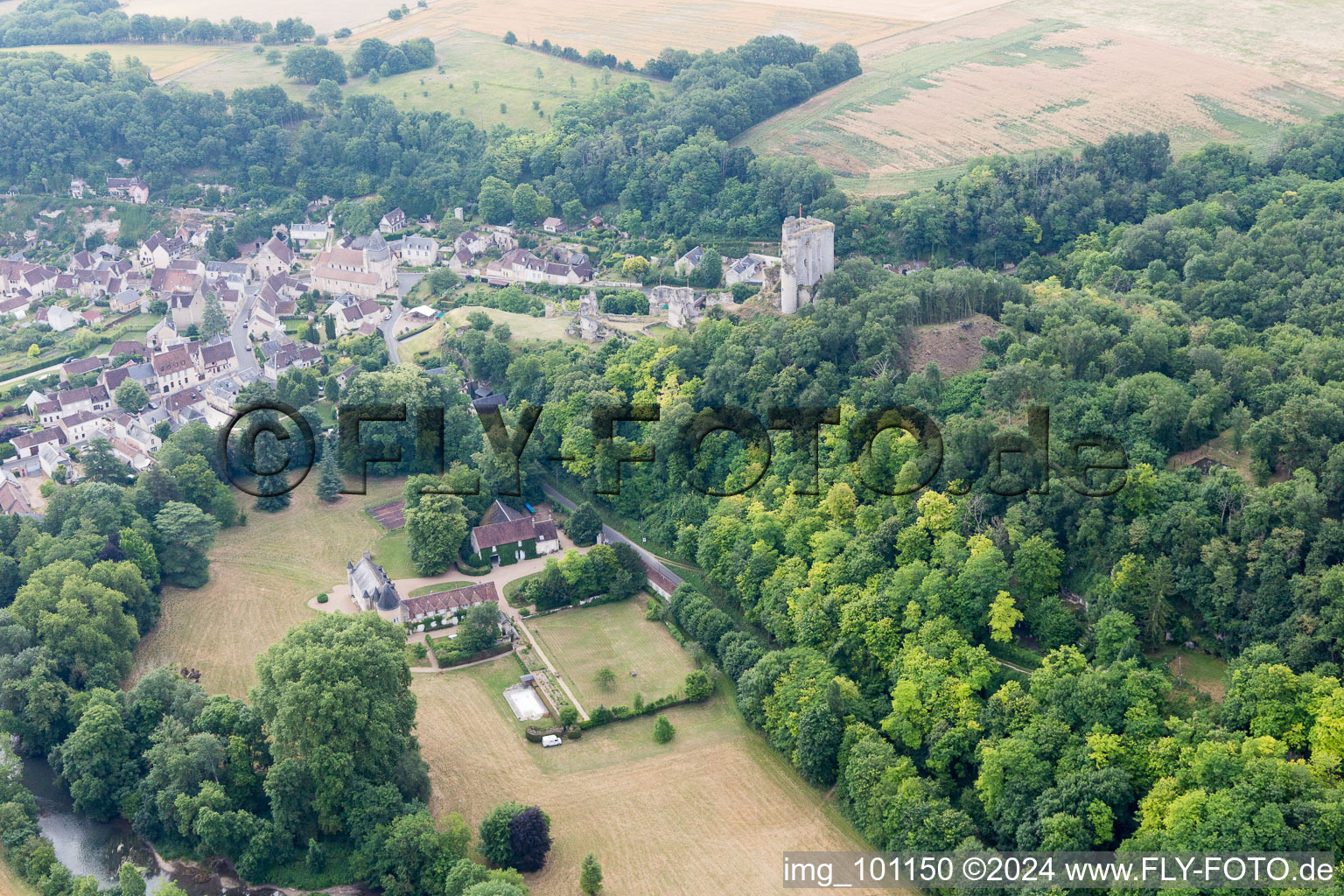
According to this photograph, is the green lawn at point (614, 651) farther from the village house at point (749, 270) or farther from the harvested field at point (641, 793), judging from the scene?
the village house at point (749, 270)

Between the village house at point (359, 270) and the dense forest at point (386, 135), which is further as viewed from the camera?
the dense forest at point (386, 135)

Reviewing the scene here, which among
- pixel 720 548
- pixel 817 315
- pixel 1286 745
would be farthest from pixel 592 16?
pixel 1286 745

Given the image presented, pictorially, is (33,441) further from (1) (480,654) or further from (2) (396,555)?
(1) (480,654)

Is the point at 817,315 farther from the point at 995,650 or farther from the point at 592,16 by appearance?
the point at 592,16

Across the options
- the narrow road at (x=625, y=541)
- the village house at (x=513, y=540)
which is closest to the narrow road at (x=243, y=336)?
the narrow road at (x=625, y=541)

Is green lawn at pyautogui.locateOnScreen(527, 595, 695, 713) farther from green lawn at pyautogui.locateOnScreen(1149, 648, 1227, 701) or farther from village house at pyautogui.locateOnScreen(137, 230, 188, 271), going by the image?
village house at pyautogui.locateOnScreen(137, 230, 188, 271)

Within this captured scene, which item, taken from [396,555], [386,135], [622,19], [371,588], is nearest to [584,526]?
[396,555]
